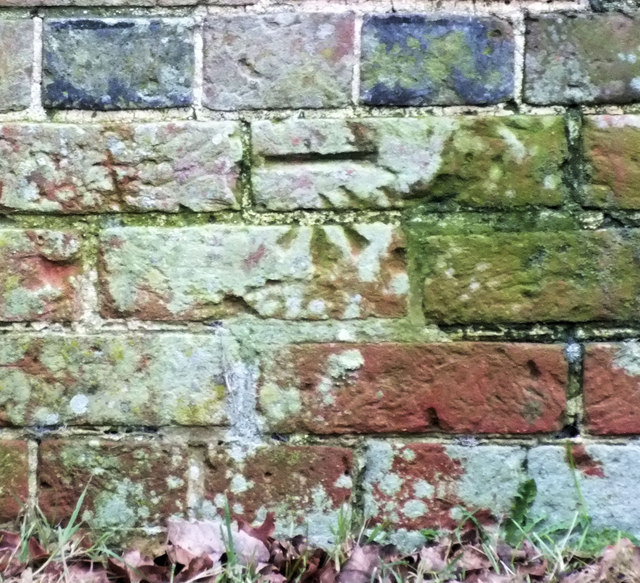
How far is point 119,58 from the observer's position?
1221 mm

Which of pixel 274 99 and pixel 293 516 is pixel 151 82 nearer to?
pixel 274 99

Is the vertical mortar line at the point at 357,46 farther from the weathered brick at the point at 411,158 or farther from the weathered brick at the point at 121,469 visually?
the weathered brick at the point at 121,469

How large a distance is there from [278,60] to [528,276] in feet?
1.72

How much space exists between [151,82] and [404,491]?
2.52 ft

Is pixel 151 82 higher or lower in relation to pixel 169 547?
higher

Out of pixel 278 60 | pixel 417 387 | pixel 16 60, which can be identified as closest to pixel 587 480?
pixel 417 387

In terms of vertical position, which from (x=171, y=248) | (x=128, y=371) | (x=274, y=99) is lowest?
(x=128, y=371)

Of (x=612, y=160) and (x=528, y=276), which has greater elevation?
(x=612, y=160)

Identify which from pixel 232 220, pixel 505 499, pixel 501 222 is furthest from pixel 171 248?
pixel 505 499

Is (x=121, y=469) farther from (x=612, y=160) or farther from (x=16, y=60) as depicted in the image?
(x=612, y=160)

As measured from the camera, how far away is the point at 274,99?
1227 millimetres

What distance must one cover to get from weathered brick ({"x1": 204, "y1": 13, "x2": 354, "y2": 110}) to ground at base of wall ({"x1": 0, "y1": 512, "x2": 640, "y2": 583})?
2.17 feet

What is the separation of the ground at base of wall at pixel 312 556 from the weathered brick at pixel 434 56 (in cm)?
69

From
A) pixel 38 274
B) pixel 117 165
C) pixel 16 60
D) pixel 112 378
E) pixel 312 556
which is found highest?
pixel 16 60
